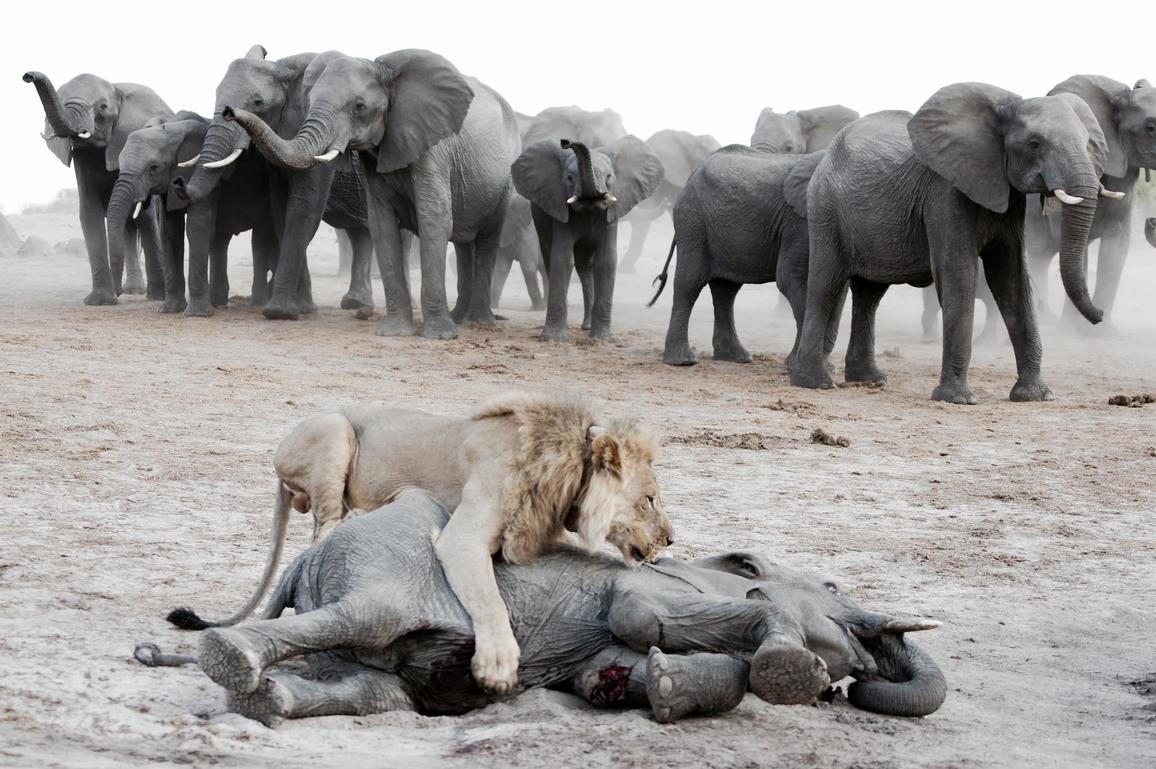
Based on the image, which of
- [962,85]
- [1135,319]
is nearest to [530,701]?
[962,85]

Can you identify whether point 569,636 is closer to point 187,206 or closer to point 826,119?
point 187,206

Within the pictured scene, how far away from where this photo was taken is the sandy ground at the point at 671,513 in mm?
3621

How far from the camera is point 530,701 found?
392cm

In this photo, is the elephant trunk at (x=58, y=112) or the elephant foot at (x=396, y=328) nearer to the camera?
the elephant foot at (x=396, y=328)

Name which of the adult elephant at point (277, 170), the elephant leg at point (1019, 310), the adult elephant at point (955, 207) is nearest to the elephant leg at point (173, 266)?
the adult elephant at point (277, 170)

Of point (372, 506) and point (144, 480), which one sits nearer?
point (372, 506)

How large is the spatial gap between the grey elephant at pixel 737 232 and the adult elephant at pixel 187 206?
478 cm

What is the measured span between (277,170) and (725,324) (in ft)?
16.5

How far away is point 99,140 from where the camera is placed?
17547 millimetres

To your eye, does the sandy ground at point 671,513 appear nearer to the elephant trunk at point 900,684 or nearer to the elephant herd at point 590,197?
the elephant trunk at point 900,684

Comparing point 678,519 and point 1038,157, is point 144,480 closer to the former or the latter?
point 678,519

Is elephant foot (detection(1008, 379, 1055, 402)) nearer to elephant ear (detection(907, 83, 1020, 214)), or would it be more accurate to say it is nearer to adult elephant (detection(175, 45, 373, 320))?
elephant ear (detection(907, 83, 1020, 214))

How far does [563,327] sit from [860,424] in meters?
5.41

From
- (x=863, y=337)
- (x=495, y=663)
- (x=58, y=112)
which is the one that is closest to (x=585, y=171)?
A: (x=863, y=337)
